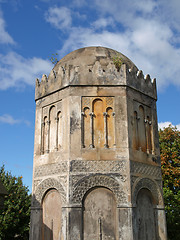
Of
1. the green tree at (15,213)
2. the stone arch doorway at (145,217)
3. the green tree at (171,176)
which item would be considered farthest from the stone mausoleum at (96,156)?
the green tree at (171,176)

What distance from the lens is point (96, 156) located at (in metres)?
10.6

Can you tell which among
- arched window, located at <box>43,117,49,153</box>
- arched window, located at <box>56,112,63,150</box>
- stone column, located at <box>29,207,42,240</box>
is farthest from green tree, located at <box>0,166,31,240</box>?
arched window, located at <box>56,112,63,150</box>

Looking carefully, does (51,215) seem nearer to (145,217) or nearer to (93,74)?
(145,217)

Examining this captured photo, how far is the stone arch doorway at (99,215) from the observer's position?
9719 mm

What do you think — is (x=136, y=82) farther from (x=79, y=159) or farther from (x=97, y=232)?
(x=97, y=232)

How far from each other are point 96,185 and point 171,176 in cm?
1294

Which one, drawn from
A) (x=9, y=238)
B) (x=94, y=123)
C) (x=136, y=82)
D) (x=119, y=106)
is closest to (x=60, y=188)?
(x=94, y=123)

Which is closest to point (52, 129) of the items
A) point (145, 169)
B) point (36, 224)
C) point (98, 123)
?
point (98, 123)

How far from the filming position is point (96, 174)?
33.9ft

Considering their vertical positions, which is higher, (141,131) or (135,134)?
(141,131)

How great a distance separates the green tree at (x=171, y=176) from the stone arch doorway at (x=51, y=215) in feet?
38.4

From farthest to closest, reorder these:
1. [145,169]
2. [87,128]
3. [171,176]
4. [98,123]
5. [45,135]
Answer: [171,176]
[45,135]
[145,169]
[98,123]
[87,128]

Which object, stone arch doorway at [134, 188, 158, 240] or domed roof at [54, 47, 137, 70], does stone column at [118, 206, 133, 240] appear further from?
domed roof at [54, 47, 137, 70]

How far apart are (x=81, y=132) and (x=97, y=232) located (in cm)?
383
